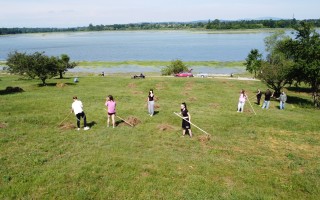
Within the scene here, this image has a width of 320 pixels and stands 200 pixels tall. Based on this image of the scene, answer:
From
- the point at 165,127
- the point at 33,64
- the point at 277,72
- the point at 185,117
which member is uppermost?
the point at 33,64

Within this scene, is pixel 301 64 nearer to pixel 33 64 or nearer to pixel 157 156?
pixel 157 156

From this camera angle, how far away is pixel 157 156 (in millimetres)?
15609

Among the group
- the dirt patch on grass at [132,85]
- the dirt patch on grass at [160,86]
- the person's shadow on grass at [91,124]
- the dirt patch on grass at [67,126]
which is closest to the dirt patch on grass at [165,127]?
the person's shadow on grass at [91,124]

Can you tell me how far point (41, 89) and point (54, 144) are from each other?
953 inches

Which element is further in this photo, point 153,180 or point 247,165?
point 247,165

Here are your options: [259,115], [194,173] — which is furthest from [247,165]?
[259,115]

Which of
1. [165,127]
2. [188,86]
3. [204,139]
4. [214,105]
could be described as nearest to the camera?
[204,139]

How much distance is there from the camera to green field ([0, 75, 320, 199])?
12453 mm

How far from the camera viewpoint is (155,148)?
17.0 meters

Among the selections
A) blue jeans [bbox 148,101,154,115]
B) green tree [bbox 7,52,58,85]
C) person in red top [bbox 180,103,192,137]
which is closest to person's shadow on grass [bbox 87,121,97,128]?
blue jeans [bbox 148,101,154,115]

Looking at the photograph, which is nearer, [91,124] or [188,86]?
[91,124]

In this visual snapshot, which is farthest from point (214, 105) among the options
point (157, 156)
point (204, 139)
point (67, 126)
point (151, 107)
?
point (157, 156)

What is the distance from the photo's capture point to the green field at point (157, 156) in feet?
40.9

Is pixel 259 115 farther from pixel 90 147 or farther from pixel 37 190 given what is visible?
pixel 37 190
